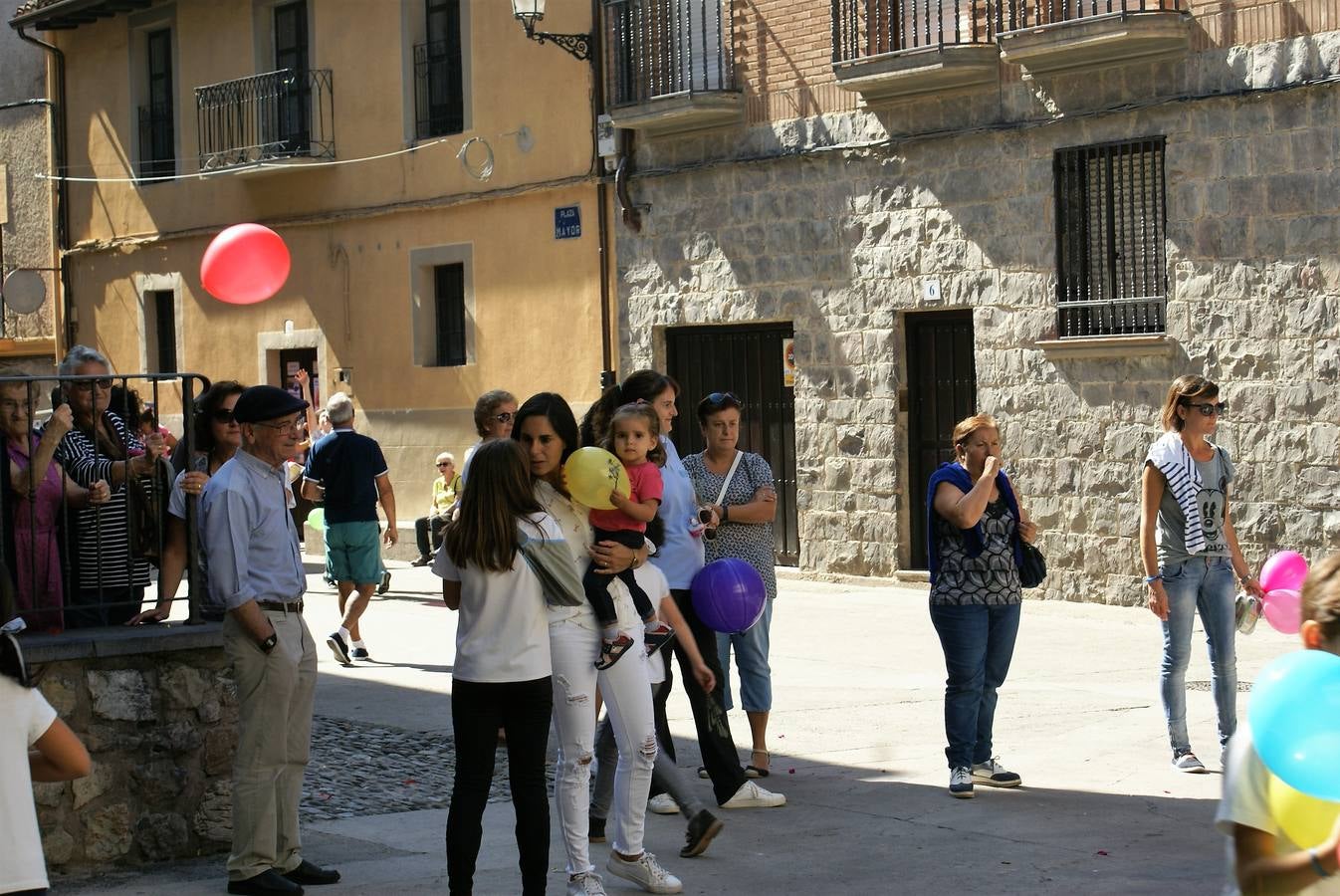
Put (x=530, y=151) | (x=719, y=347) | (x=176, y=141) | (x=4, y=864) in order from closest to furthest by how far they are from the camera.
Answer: (x=4, y=864), (x=719, y=347), (x=530, y=151), (x=176, y=141)

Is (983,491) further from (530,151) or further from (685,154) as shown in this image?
(530,151)

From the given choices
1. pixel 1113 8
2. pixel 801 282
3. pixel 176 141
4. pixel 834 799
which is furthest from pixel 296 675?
pixel 176 141

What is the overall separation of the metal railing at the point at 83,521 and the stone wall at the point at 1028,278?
29.6 ft

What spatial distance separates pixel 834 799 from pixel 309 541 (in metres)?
15.4

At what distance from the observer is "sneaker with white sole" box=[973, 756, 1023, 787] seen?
799 centimetres

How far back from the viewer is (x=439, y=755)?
29.6 ft

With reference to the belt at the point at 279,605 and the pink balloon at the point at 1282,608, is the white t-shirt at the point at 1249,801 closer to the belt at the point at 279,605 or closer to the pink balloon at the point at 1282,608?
the belt at the point at 279,605

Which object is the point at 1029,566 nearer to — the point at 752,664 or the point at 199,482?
the point at 752,664

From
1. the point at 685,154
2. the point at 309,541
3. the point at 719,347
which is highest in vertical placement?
the point at 685,154

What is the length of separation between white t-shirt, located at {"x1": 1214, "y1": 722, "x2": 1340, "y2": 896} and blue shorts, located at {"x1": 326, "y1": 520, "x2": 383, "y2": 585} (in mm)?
9502

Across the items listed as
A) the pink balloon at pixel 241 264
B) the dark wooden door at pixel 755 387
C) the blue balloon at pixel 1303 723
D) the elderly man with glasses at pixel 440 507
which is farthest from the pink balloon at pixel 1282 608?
the elderly man with glasses at pixel 440 507

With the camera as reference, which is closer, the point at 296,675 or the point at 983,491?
the point at 296,675

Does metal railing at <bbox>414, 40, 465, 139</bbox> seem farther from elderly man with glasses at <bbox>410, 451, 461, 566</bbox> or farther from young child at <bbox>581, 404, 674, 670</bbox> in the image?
young child at <bbox>581, 404, 674, 670</bbox>

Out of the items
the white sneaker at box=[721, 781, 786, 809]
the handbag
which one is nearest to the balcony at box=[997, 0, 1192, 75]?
the handbag
